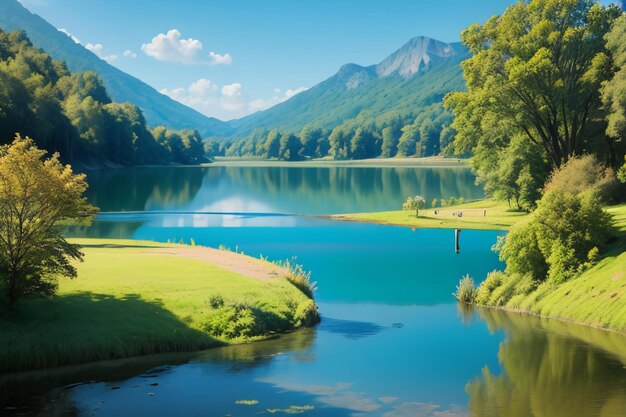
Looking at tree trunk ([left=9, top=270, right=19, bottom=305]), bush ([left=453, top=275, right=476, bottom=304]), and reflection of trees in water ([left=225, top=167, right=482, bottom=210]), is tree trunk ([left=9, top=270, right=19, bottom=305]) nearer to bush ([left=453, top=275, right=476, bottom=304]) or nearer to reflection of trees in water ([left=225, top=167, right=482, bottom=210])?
bush ([left=453, top=275, right=476, bottom=304])

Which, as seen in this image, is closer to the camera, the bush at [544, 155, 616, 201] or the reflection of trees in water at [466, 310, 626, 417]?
the reflection of trees in water at [466, 310, 626, 417]

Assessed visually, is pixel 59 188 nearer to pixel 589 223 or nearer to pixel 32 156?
pixel 32 156

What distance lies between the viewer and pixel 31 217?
2848cm

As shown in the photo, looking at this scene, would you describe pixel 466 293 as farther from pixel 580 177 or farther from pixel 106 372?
pixel 106 372

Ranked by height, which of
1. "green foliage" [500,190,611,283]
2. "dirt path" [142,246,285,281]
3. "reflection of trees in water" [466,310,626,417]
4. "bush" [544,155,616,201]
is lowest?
"reflection of trees in water" [466,310,626,417]

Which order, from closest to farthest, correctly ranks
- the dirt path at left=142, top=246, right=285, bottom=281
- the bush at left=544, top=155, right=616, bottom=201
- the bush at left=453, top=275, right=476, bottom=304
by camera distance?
the dirt path at left=142, top=246, right=285, bottom=281, the bush at left=453, top=275, right=476, bottom=304, the bush at left=544, top=155, right=616, bottom=201

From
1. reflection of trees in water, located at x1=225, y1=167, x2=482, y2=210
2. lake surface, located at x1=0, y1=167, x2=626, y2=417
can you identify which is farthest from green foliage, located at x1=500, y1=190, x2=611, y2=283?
reflection of trees in water, located at x1=225, y1=167, x2=482, y2=210

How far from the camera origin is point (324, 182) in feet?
584

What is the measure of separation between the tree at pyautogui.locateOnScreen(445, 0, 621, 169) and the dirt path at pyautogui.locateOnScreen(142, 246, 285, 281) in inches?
1197

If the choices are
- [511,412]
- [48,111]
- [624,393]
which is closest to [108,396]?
[511,412]

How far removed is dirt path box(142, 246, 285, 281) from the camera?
40156mm

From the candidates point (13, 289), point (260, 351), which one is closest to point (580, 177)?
point (260, 351)

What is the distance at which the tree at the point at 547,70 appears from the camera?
6041 cm

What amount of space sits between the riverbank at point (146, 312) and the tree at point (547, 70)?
108ft
